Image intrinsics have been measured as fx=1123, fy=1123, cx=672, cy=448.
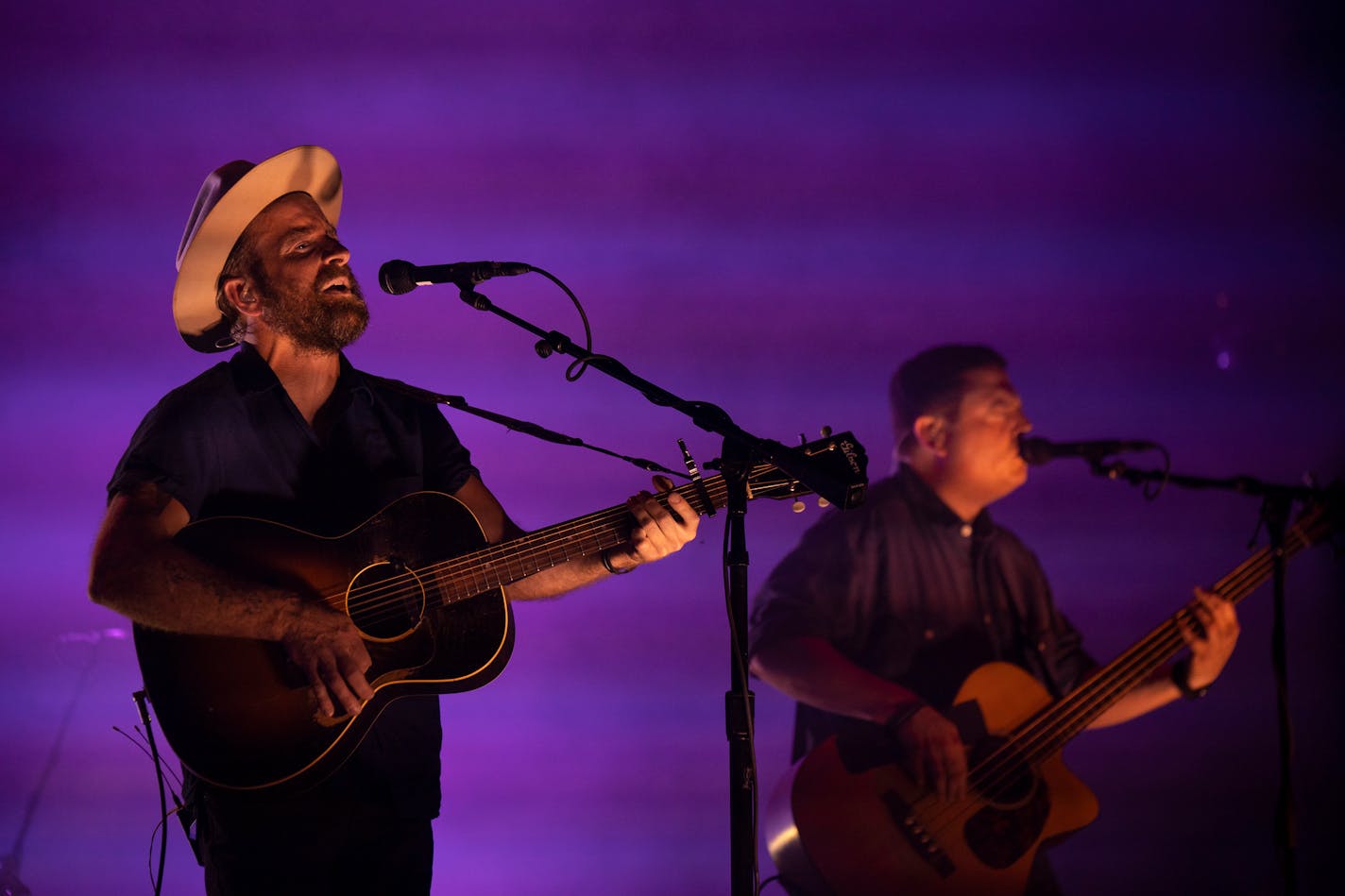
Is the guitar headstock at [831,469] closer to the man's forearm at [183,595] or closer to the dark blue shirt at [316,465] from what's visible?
the dark blue shirt at [316,465]

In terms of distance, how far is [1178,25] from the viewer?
13.7ft

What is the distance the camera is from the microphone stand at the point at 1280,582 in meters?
2.68

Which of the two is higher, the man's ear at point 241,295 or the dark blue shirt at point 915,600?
the man's ear at point 241,295

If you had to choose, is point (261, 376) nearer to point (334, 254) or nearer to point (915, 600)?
point (334, 254)

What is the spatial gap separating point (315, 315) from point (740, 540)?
1392 millimetres

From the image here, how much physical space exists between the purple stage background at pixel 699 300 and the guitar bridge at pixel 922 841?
53 cm

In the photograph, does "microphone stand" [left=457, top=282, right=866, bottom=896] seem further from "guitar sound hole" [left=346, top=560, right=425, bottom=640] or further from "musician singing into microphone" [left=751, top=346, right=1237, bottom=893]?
"musician singing into microphone" [left=751, top=346, right=1237, bottom=893]

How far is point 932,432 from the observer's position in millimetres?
3951

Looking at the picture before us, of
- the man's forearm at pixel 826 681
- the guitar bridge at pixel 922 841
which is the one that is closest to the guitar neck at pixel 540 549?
the man's forearm at pixel 826 681

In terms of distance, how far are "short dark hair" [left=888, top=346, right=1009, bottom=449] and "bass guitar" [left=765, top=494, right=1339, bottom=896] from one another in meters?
0.92

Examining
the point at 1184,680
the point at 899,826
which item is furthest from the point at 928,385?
the point at 899,826

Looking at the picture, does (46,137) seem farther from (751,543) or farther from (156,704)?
(751,543)

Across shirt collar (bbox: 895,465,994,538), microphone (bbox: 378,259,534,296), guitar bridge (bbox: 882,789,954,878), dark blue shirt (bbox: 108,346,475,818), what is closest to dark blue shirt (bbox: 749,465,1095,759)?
shirt collar (bbox: 895,465,994,538)

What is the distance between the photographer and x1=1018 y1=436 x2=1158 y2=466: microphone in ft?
9.33
